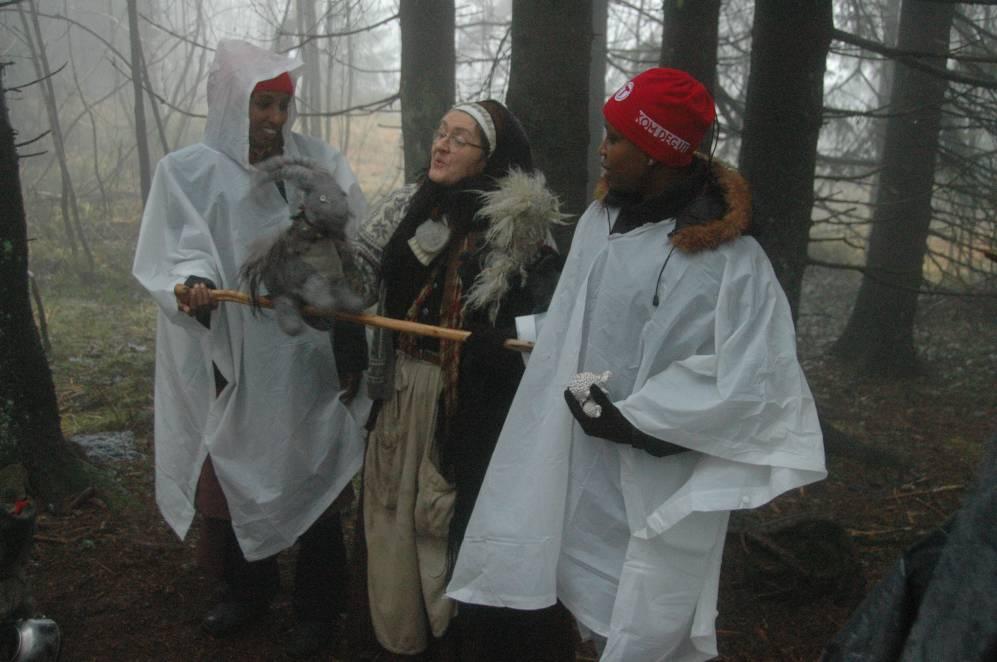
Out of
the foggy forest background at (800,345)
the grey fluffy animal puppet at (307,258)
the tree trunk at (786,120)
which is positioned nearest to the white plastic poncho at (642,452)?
the foggy forest background at (800,345)

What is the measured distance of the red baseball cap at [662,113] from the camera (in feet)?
7.93

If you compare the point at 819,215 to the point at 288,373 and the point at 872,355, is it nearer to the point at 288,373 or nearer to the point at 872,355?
the point at 872,355

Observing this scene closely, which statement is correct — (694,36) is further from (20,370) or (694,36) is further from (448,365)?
(20,370)

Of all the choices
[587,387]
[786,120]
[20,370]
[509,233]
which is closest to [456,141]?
[509,233]

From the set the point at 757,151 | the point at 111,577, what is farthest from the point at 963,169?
the point at 111,577

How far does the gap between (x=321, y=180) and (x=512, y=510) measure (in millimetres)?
1392

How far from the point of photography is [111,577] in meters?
3.88

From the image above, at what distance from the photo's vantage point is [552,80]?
3.84 metres

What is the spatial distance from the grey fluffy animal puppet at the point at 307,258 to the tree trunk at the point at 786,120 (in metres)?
2.71

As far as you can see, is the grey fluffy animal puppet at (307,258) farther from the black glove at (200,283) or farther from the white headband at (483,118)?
the white headband at (483,118)

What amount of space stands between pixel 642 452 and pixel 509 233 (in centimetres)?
83

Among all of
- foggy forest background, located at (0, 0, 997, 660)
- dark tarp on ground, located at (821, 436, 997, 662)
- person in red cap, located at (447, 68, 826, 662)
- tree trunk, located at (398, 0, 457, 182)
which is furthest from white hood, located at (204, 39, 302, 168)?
tree trunk, located at (398, 0, 457, 182)

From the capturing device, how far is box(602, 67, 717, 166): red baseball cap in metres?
2.42

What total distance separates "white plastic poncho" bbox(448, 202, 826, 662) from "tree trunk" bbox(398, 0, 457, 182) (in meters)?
4.07
